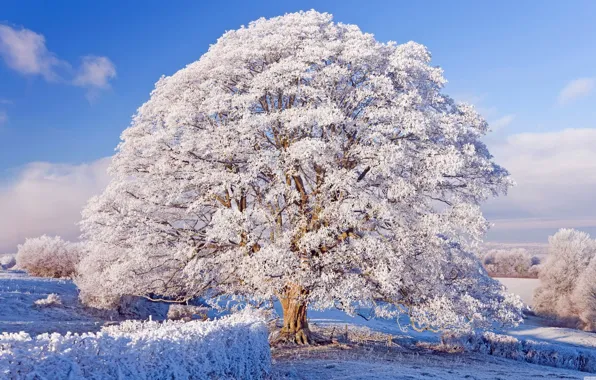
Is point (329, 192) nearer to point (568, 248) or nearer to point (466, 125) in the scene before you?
point (466, 125)

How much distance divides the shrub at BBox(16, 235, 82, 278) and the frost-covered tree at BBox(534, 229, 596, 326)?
43500 mm

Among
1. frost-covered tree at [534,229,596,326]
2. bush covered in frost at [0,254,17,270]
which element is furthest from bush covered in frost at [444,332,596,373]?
bush covered in frost at [0,254,17,270]

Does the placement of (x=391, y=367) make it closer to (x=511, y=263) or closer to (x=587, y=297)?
(x=587, y=297)

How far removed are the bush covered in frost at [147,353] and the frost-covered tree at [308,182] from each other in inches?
151

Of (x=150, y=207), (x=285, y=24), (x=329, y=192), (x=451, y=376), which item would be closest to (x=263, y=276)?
(x=329, y=192)

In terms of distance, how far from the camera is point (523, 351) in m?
22.8

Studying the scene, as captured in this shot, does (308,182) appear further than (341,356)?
Yes

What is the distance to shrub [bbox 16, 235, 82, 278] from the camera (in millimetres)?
33594

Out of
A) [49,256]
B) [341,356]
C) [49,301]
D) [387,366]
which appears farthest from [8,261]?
[387,366]

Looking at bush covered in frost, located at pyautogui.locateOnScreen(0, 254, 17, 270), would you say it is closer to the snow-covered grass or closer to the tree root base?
the tree root base

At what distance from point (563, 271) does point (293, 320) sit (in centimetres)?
4129

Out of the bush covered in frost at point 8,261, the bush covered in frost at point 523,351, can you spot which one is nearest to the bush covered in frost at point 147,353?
the bush covered in frost at point 523,351

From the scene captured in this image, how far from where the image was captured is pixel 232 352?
9.34 m

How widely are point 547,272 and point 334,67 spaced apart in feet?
145
